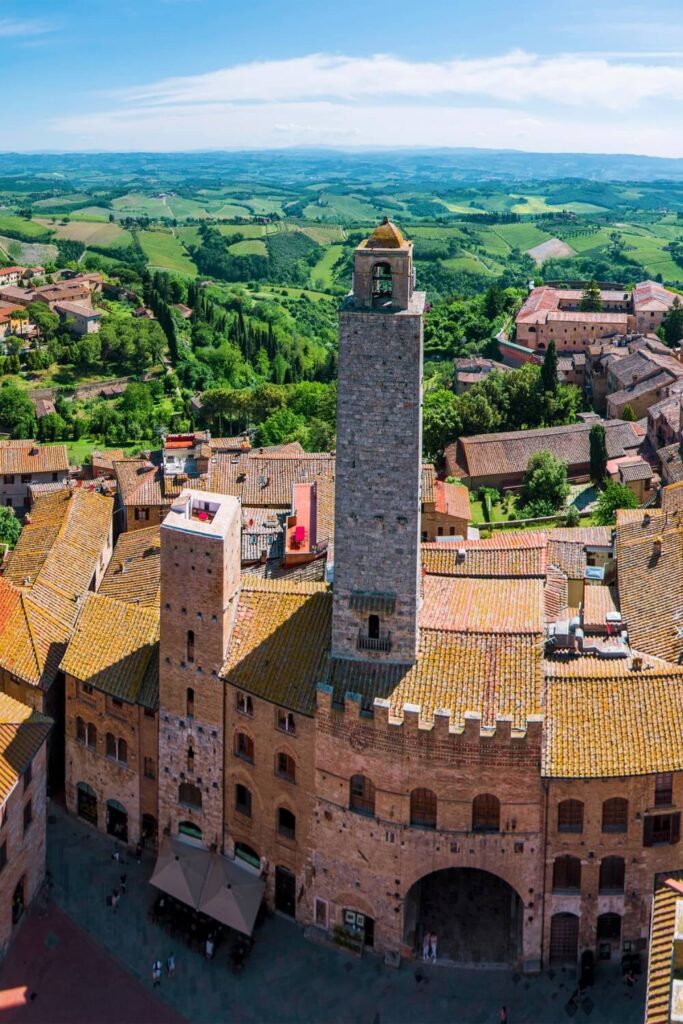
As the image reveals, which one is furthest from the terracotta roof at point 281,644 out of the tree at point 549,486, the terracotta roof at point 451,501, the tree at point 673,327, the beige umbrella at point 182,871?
the tree at point 673,327

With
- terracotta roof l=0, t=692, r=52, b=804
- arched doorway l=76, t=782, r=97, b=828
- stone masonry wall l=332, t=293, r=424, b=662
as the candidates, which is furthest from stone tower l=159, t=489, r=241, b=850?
terracotta roof l=0, t=692, r=52, b=804

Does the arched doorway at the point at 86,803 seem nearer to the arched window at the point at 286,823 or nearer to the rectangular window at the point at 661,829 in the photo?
the arched window at the point at 286,823

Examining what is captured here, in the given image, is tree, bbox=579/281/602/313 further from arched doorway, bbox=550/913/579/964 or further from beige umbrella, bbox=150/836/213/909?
arched doorway, bbox=550/913/579/964

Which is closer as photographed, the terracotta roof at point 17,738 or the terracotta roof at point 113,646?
the terracotta roof at point 17,738

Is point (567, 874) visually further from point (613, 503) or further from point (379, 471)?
point (613, 503)

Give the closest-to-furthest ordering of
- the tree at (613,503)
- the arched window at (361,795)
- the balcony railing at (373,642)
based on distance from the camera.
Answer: the arched window at (361,795), the balcony railing at (373,642), the tree at (613,503)

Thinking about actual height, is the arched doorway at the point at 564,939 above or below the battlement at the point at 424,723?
below

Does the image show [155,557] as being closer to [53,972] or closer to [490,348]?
[53,972]
